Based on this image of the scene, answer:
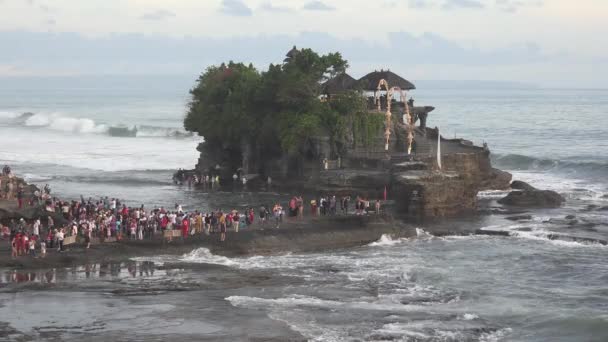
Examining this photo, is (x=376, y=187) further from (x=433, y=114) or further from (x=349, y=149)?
(x=433, y=114)

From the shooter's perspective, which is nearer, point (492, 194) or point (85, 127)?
point (492, 194)

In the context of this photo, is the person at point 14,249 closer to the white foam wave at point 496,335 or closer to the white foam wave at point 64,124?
the white foam wave at point 496,335

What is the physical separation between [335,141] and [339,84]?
4.38 m

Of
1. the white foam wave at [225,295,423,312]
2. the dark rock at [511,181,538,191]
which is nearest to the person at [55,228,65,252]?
the white foam wave at [225,295,423,312]

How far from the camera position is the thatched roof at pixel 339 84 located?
2391 inches

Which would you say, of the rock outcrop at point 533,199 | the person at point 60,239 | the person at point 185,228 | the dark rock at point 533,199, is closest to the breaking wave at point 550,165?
the rock outcrop at point 533,199

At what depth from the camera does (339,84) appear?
6100 cm

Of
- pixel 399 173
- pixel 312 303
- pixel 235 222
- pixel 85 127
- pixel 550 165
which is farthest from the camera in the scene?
pixel 85 127

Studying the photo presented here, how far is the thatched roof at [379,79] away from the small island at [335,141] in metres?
0.07

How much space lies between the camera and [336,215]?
4606cm

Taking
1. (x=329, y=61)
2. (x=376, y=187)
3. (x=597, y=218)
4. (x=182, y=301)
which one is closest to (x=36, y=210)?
(x=182, y=301)

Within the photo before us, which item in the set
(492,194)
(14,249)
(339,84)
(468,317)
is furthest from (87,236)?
(492,194)

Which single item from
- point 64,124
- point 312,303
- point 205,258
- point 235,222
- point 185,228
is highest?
point 64,124

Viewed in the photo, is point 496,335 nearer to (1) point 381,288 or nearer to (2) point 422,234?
(1) point 381,288
